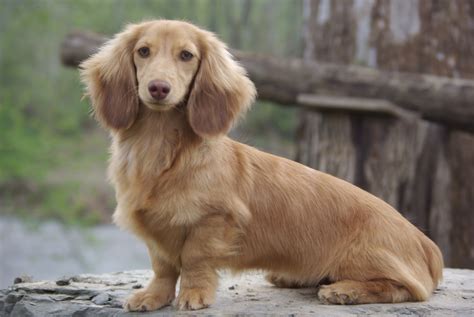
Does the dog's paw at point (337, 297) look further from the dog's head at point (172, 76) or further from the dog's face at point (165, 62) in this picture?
the dog's face at point (165, 62)

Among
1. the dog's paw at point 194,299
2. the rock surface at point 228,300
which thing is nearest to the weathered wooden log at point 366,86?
the rock surface at point 228,300

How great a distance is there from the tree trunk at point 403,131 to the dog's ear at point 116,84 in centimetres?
328

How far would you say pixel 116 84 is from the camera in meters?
4.43

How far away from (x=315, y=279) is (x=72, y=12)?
12839 millimetres

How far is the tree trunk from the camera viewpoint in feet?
24.1

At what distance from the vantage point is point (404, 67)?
7.69m

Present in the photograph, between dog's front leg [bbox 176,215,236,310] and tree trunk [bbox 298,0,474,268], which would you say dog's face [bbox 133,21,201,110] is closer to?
dog's front leg [bbox 176,215,236,310]

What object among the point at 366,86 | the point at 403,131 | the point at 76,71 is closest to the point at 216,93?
the point at 366,86

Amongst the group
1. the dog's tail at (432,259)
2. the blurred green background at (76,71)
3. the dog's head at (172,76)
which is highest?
the blurred green background at (76,71)

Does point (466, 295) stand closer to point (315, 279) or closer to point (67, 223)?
point (315, 279)

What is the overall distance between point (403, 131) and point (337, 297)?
3.21 metres

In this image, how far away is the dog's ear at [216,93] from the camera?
14.2 ft

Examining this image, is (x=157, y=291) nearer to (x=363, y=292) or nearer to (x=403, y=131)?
(x=363, y=292)

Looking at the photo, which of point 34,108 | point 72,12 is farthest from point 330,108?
point 34,108
